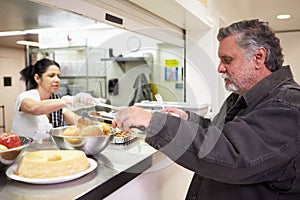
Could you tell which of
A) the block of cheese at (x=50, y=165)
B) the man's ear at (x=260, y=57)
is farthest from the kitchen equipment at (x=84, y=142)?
the man's ear at (x=260, y=57)

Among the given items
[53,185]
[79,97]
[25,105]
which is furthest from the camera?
[79,97]

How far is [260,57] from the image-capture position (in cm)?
81

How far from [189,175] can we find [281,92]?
0.95 m

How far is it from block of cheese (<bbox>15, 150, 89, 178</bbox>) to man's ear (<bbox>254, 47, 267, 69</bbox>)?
22.2 inches

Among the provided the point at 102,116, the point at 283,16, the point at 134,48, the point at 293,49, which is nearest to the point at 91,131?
the point at 102,116

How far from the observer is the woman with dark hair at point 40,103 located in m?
1.29

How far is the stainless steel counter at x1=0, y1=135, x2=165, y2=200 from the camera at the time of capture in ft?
2.14

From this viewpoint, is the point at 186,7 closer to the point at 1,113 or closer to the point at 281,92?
the point at 281,92

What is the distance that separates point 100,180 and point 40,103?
67 centimetres

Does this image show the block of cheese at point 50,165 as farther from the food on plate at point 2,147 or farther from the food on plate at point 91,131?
the food on plate at point 91,131

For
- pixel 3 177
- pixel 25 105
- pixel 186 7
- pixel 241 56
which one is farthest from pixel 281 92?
pixel 25 105

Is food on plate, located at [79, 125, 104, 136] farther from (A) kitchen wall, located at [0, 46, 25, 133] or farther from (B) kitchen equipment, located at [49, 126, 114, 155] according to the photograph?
(A) kitchen wall, located at [0, 46, 25, 133]

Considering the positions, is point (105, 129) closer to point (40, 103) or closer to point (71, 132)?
point (71, 132)

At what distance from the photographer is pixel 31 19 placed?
1425 mm
